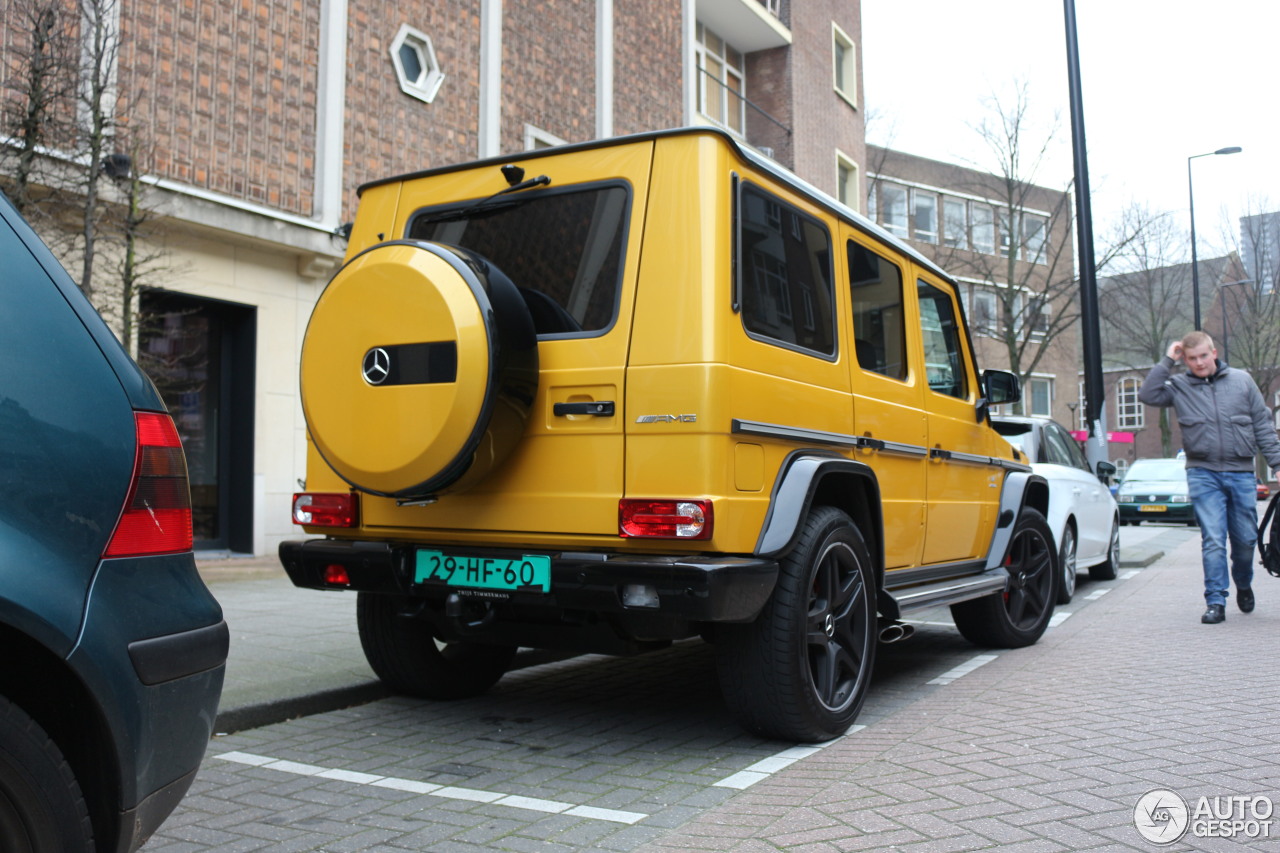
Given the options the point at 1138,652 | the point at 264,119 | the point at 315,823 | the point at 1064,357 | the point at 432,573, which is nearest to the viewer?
the point at 315,823

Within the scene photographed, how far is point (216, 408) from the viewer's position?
11.8m

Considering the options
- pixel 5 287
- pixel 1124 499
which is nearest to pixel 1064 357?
pixel 1124 499

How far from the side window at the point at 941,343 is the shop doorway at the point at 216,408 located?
8.01 m

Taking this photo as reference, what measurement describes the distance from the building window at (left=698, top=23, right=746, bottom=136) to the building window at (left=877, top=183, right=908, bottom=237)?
16.9 m

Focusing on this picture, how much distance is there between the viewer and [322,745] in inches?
175

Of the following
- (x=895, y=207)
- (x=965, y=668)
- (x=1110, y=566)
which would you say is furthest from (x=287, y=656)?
(x=895, y=207)

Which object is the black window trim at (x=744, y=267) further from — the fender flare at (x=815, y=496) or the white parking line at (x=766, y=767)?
the white parking line at (x=766, y=767)

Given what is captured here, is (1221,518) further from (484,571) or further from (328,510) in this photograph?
(328,510)

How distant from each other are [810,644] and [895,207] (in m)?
39.9

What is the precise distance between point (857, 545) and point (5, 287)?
3.29 m

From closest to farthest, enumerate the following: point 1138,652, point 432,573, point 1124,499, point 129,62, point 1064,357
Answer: point 432,573
point 1138,652
point 129,62
point 1124,499
point 1064,357

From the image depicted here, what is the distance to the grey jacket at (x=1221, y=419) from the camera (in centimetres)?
747

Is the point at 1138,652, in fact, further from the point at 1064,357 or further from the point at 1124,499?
the point at 1064,357

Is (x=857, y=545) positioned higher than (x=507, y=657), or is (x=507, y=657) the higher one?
(x=857, y=545)
